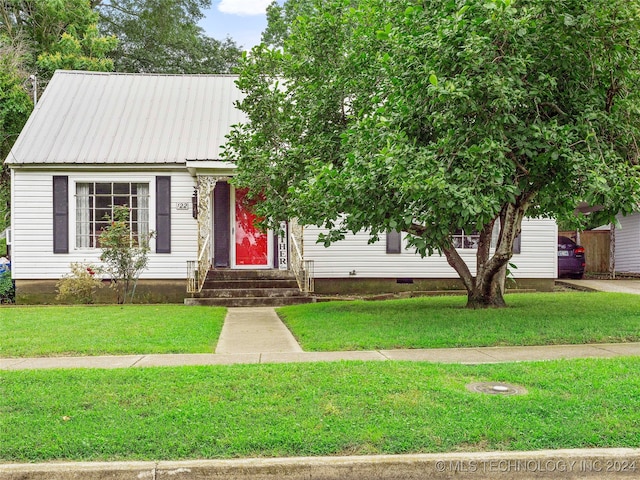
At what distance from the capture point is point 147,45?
30.8 m

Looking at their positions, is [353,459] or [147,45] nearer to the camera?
[353,459]

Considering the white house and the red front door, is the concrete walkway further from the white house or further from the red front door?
the red front door

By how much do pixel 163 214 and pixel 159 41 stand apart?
1945cm

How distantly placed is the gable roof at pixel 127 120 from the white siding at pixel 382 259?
3.93 meters

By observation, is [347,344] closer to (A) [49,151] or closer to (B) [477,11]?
(B) [477,11]

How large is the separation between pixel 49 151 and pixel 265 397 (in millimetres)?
11792

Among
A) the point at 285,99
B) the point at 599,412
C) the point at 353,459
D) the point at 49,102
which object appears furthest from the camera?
the point at 49,102

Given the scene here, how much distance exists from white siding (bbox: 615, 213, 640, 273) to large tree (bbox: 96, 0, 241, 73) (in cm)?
2042

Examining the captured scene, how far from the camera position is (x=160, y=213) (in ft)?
47.2

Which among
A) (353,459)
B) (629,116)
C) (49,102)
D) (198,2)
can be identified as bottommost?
(353,459)

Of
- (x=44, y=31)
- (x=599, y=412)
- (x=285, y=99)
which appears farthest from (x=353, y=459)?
(x=44, y=31)

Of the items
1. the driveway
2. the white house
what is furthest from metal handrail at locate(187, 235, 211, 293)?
the driveway

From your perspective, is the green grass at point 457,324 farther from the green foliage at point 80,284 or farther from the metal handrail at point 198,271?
the green foliage at point 80,284

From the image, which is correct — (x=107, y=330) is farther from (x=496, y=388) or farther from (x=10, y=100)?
(x=10, y=100)
